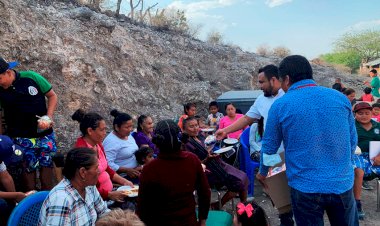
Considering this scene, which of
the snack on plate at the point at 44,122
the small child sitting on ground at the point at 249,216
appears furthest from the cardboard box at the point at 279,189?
the snack on plate at the point at 44,122

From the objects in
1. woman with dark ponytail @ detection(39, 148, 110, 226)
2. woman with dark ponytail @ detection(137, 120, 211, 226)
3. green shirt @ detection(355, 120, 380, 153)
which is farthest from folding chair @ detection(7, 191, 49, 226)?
green shirt @ detection(355, 120, 380, 153)

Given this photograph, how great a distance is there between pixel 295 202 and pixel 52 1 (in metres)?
10.2

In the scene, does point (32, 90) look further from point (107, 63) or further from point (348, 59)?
point (348, 59)

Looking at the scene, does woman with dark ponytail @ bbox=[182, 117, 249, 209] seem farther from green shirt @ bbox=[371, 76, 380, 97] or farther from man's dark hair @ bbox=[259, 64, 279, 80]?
green shirt @ bbox=[371, 76, 380, 97]

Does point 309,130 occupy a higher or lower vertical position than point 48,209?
higher

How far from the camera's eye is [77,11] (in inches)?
398

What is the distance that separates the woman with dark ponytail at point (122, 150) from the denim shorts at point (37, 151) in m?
0.63

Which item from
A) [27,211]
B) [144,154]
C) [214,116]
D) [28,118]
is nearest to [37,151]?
[28,118]

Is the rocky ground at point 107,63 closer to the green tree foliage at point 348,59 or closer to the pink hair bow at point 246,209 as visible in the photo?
the pink hair bow at point 246,209

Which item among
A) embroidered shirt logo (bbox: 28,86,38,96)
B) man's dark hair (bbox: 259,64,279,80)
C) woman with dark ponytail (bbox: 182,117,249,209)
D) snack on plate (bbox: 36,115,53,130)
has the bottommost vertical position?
woman with dark ponytail (bbox: 182,117,249,209)

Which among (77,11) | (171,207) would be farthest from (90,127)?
(77,11)

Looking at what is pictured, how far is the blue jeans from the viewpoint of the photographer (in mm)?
2230

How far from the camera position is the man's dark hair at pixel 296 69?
7.79 feet

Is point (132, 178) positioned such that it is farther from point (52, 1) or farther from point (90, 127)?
point (52, 1)
